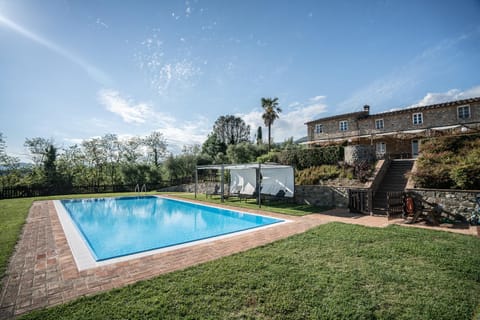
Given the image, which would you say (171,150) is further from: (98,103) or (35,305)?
(35,305)

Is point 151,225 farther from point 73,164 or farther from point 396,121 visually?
point 73,164

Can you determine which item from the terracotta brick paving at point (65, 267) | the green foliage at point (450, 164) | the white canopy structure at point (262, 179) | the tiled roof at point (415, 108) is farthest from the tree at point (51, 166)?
the green foliage at point (450, 164)

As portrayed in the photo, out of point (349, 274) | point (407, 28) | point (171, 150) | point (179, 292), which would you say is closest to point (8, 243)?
point (179, 292)

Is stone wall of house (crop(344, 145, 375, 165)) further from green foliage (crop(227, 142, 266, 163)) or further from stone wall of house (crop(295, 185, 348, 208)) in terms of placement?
green foliage (crop(227, 142, 266, 163))

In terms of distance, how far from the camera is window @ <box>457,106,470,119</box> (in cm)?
1648

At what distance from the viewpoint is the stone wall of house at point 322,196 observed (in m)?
11.1

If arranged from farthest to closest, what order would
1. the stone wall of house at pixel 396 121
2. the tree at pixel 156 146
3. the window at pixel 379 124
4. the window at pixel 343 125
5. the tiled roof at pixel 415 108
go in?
→ 1. the tree at pixel 156 146
2. the window at pixel 343 125
3. the window at pixel 379 124
4. the stone wall of house at pixel 396 121
5. the tiled roof at pixel 415 108

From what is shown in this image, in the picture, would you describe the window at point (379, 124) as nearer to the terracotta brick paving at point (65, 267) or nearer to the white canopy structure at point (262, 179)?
the white canopy structure at point (262, 179)

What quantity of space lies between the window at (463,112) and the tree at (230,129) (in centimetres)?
3440

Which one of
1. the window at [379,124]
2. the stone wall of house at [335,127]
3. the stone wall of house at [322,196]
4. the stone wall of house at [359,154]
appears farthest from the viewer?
the stone wall of house at [335,127]

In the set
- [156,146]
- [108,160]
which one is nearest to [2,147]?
[108,160]

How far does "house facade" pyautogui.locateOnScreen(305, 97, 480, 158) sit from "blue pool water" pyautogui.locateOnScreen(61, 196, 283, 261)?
1159 centimetres

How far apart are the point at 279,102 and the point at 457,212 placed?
2178 cm

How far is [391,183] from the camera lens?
11406mm
